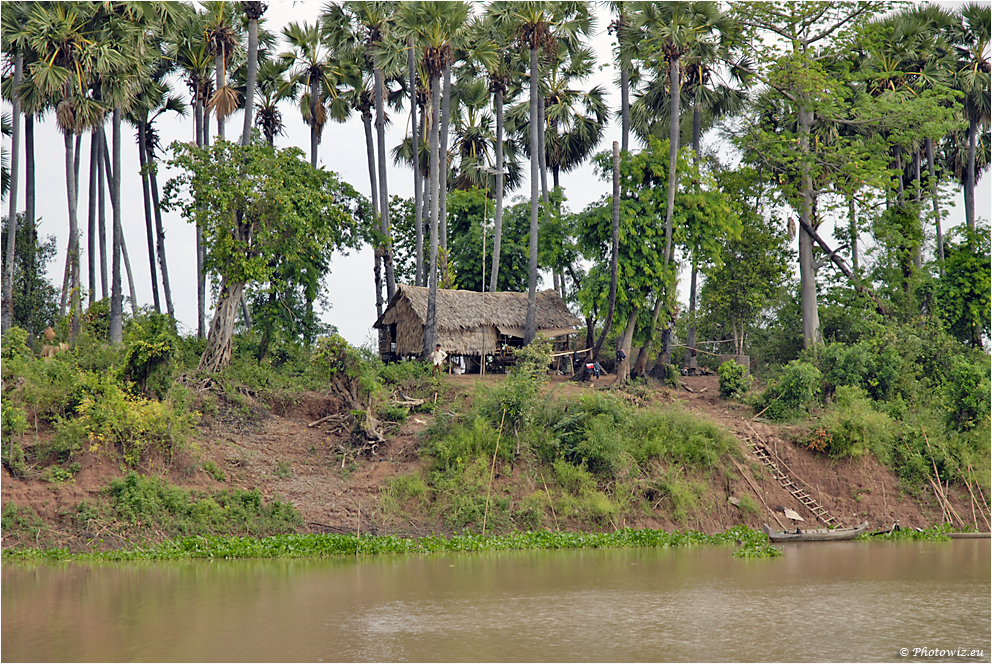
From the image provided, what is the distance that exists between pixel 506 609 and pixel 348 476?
7.34 metres

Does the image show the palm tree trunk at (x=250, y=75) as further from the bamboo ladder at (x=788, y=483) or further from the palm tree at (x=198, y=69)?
the bamboo ladder at (x=788, y=483)

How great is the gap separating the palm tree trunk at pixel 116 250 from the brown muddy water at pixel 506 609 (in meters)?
10.9

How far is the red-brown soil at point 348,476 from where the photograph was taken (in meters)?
15.8

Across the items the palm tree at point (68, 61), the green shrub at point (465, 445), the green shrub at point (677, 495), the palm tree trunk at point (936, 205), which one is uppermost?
the palm tree at point (68, 61)

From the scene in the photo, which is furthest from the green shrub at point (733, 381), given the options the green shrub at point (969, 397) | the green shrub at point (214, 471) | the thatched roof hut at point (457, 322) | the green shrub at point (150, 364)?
the green shrub at point (150, 364)

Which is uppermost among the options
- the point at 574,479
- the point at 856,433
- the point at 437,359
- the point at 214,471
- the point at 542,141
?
the point at 542,141

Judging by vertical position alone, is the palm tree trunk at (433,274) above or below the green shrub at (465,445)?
above

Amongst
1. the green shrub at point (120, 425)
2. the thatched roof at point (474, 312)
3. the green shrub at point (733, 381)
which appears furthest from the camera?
the thatched roof at point (474, 312)

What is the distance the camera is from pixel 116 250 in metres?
23.7

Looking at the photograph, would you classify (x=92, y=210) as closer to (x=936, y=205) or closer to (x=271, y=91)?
(x=271, y=91)

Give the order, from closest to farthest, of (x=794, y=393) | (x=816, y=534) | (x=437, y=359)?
(x=816, y=534)
(x=794, y=393)
(x=437, y=359)

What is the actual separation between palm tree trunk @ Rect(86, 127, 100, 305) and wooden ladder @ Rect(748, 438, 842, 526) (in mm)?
18128

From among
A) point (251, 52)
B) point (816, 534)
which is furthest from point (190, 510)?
point (251, 52)

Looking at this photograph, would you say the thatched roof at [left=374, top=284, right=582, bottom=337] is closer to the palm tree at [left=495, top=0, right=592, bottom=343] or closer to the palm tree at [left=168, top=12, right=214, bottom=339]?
the palm tree at [left=495, top=0, right=592, bottom=343]
